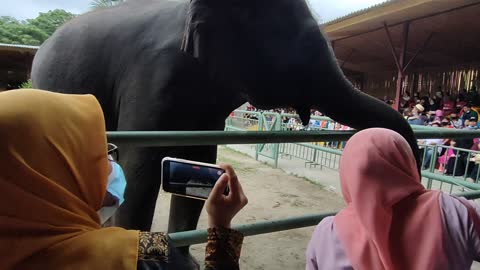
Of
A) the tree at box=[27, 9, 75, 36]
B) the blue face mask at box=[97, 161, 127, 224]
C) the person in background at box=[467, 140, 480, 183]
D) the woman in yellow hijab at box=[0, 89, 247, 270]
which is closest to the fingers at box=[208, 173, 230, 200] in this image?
the woman in yellow hijab at box=[0, 89, 247, 270]

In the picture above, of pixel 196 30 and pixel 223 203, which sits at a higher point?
pixel 196 30

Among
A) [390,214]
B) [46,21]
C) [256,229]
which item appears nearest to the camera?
[390,214]

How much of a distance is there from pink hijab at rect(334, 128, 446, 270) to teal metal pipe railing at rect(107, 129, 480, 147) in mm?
448

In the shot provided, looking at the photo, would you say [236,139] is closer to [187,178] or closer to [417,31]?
[187,178]

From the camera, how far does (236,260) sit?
895mm

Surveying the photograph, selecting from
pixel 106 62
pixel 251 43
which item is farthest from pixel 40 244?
pixel 106 62

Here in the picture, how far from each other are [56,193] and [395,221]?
3.09 feet

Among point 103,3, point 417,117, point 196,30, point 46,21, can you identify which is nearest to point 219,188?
point 196,30

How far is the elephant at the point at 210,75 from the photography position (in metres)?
1.83

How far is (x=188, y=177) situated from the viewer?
1.05 m

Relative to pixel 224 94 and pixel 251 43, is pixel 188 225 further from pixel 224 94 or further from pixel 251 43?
pixel 251 43

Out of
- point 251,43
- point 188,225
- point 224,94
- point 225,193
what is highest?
point 251,43

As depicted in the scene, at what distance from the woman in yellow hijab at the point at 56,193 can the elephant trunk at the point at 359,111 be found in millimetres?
1296

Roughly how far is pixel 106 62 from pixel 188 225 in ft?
3.44
